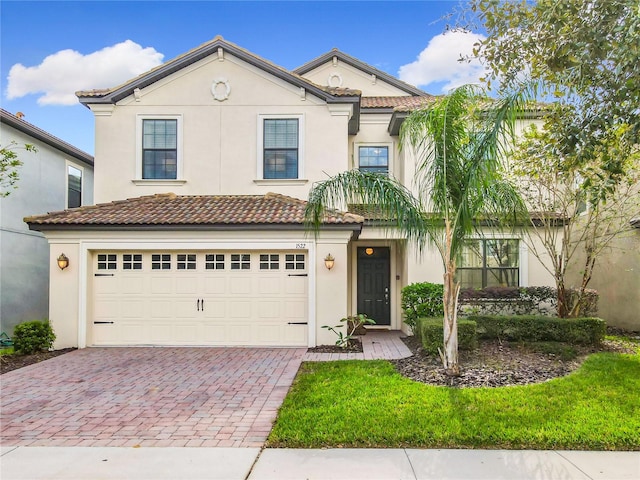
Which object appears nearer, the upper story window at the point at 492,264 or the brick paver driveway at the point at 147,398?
the brick paver driveway at the point at 147,398

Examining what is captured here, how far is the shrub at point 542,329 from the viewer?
31.6 feet

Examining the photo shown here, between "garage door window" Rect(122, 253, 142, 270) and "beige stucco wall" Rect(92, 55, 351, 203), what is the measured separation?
2542mm

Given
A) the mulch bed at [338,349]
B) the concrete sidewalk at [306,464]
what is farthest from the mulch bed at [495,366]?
the concrete sidewalk at [306,464]

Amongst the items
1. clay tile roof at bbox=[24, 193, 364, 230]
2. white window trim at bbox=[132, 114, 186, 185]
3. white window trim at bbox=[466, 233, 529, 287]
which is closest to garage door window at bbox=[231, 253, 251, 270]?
clay tile roof at bbox=[24, 193, 364, 230]

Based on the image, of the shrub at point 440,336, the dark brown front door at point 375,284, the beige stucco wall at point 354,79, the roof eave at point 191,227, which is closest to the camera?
the shrub at point 440,336

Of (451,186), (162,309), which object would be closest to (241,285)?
(162,309)

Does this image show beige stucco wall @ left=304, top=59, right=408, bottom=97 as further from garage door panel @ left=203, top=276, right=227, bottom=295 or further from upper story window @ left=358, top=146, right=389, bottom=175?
garage door panel @ left=203, top=276, right=227, bottom=295

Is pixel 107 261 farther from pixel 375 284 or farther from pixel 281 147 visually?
pixel 375 284

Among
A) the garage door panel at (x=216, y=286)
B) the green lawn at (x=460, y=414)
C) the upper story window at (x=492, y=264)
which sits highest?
the upper story window at (x=492, y=264)

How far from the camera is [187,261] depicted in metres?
10.6

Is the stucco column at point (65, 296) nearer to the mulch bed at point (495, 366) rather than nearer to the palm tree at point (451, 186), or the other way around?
the palm tree at point (451, 186)

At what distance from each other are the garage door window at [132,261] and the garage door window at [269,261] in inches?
126

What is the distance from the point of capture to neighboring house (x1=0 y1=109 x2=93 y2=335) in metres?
12.9

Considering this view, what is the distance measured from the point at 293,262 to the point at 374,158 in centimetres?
538
